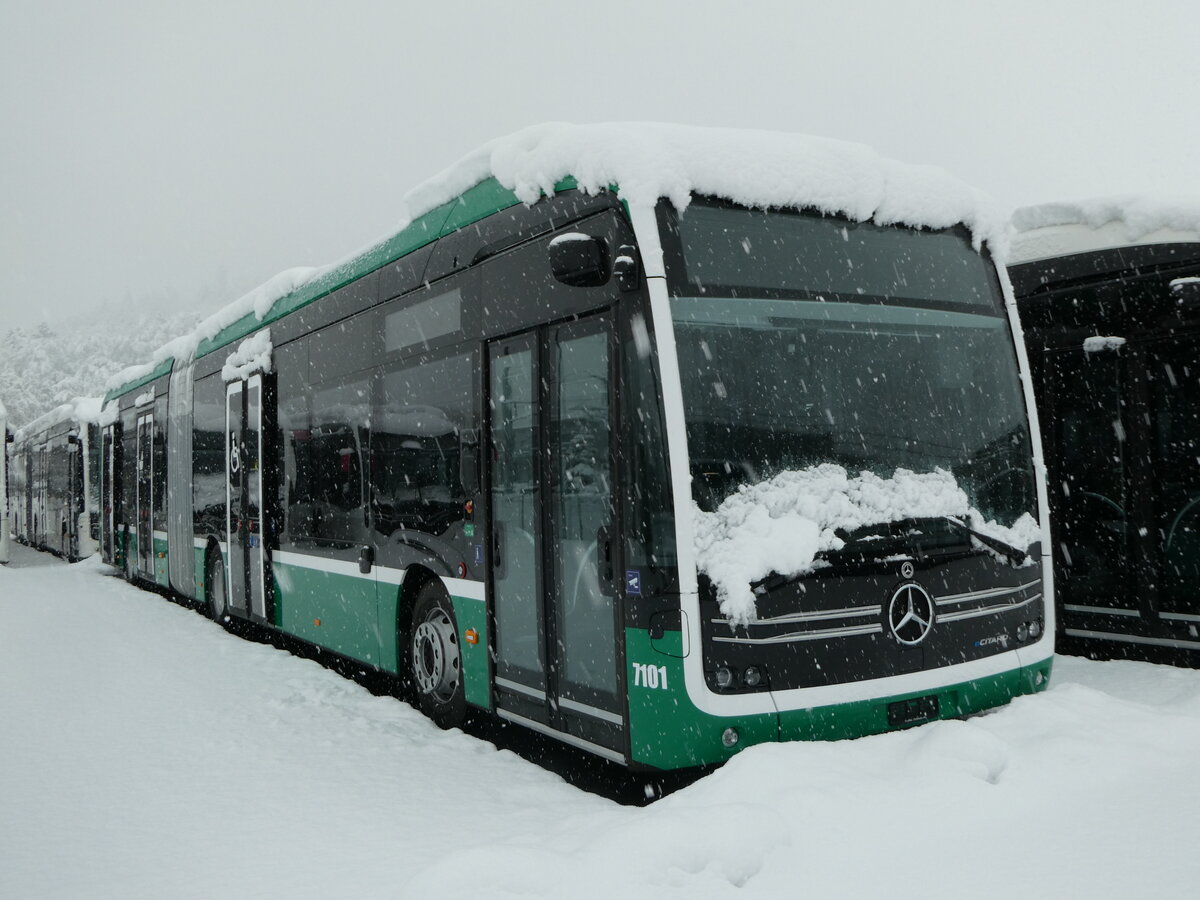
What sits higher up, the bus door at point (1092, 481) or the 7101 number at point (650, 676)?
the bus door at point (1092, 481)

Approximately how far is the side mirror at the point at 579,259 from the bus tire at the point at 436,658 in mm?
2587

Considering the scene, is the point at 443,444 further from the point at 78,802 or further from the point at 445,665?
the point at 78,802

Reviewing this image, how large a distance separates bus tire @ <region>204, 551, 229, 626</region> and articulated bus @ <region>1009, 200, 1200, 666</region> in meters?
8.41

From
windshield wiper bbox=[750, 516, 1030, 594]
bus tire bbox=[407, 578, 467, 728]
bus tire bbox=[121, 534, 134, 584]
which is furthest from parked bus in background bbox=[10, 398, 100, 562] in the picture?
windshield wiper bbox=[750, 516, 1030, 594]

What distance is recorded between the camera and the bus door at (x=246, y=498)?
1047cm

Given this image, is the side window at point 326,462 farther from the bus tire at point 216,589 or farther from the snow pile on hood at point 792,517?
the snow pile on hood at point 792,517

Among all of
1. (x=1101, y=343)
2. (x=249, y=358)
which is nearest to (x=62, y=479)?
(x=249, y=358)

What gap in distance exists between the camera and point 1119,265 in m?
8.42

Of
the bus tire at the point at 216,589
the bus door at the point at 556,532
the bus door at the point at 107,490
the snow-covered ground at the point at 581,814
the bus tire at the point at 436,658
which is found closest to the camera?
the snow-covered ground at the point at 581,814

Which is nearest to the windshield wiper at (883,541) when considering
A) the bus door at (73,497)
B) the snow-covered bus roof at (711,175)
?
the snow-covered bus roof at (711,175)

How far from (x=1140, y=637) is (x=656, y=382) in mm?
5631

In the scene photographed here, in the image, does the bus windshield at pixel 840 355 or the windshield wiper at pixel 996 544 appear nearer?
the bus windshield at pixel 840 355

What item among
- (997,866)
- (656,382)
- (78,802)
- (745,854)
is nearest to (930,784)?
(997,866)

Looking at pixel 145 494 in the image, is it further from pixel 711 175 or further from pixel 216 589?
pixel 711 175
